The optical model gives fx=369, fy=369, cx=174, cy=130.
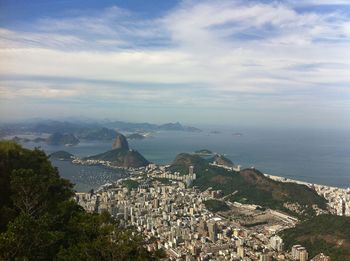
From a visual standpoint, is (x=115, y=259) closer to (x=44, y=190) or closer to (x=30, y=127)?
(x=44, y=190)

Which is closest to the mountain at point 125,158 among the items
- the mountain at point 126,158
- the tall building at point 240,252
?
the mountain at point 126,158

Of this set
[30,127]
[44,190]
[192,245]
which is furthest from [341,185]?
[30,127]

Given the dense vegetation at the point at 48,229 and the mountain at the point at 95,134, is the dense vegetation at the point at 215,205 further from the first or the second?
the mountain at the point at 95,134

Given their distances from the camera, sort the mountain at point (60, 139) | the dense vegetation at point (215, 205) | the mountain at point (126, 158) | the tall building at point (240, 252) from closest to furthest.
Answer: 1. the tall building at point (240, 252)
2. the dense vegetation at point (215, 205)
3. the mountain at point (126, 158)
4. the mountain at point (60, 139)

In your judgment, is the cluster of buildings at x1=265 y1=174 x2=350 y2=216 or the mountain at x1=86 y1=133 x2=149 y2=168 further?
the mountain at x1=86 y1=133 x2=149 y2=168

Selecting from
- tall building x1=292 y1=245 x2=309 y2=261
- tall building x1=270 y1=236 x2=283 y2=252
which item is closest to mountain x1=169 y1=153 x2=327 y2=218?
tall building x1=270 y1=236 x2=283 y2=252

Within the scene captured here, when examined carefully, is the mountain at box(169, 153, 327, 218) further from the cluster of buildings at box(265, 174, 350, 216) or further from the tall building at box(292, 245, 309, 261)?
the tall building at box(292, 245, 309, 261)
